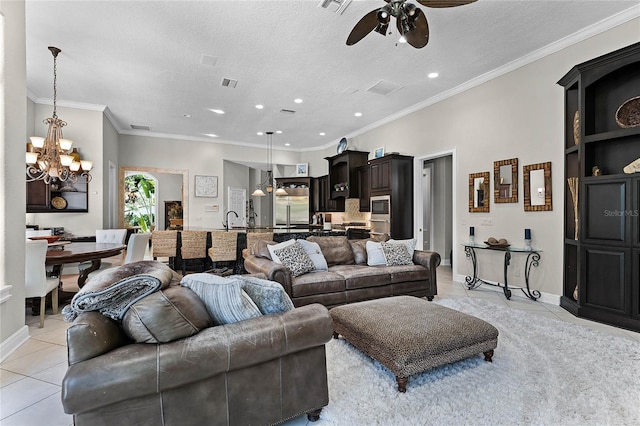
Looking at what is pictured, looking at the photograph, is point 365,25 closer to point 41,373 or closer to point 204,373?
point 204,373

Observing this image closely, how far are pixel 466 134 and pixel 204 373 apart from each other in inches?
206

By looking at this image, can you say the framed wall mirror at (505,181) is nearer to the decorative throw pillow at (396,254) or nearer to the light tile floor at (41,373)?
the light tile floor at (41,373)

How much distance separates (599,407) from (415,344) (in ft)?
3.72

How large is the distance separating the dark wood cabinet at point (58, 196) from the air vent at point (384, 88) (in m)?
5.68

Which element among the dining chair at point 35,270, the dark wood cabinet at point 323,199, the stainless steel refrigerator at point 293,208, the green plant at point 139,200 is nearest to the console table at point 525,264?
the dark wood cabinet at point 323,199

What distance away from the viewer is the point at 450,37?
3.73 m

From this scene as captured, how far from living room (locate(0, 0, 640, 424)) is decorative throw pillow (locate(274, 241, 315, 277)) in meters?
2.49

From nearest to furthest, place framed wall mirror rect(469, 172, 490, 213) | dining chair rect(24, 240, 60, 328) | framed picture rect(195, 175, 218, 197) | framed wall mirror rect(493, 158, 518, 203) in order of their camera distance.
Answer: dining chair rect(24, 240, 60, 328) → framed wall mirror rect(493, 158, 518, 203) → framed wall mirror rect(469, 172, 490, 213) → framed picture rect(195, 175, 218, 197)

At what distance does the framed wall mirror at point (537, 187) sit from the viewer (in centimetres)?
405

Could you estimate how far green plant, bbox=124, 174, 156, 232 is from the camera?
1188 cm

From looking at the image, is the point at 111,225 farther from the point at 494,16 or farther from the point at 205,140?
the point at 494,16

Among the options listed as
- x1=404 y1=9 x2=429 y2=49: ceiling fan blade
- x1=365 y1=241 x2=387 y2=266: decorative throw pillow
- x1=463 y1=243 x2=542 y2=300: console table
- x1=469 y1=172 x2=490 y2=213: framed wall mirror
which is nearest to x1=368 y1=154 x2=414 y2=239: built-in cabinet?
x1=469 y1=172 x2=490 y2=213: framed wall mirror

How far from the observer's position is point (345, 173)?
8273 millimetres

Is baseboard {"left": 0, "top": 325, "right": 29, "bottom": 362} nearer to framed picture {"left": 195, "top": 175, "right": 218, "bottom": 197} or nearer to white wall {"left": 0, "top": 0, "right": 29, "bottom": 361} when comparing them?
white wall {"left": 0, "top": 0, "right": 29, "bottom": 361}
